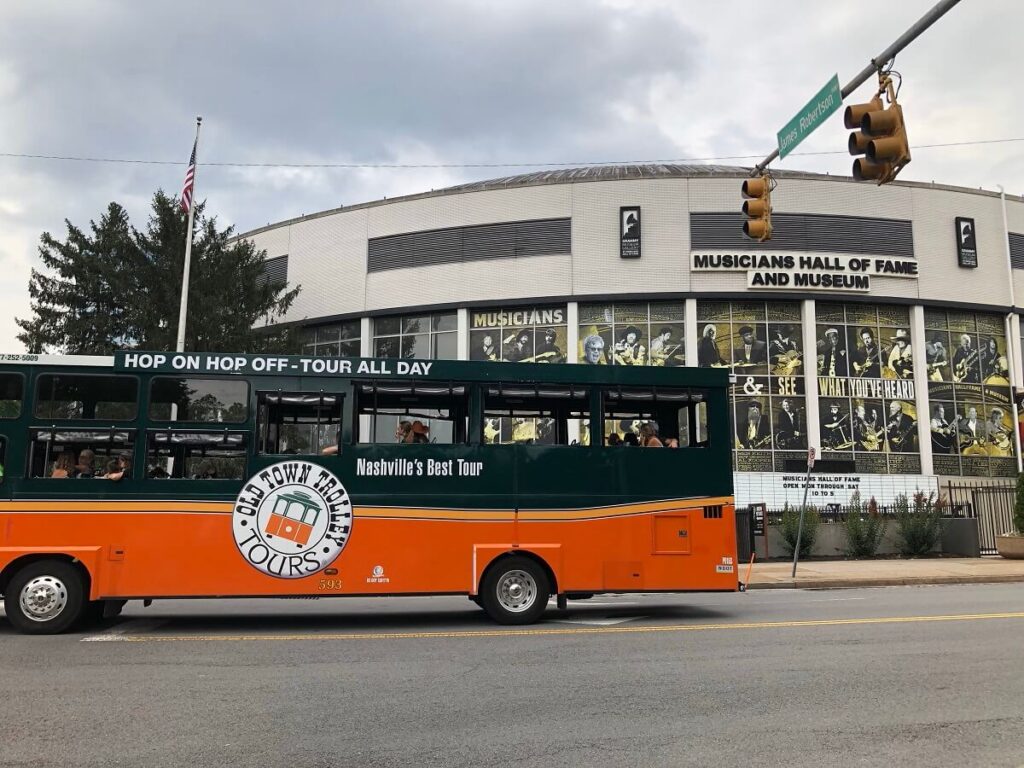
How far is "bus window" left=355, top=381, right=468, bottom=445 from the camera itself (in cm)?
1055

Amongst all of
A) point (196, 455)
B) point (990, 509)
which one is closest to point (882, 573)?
point (990, 509)

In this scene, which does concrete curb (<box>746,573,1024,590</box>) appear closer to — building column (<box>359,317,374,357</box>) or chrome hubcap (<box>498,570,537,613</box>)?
chrome hubcap (<box>498,570,537,613</box>)

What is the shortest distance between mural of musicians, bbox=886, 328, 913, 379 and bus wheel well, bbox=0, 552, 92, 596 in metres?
31.2

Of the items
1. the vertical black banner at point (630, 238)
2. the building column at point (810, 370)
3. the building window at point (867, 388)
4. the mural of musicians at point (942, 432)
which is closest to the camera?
the building column at point (810, 370)

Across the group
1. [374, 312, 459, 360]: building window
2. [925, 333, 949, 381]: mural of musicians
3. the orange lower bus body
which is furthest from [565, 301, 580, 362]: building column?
the orange lower bus body

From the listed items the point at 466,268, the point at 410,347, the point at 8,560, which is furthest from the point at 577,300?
the point at 8,560

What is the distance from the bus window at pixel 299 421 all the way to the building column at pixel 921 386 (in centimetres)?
2889

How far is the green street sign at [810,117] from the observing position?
10344 millimetres

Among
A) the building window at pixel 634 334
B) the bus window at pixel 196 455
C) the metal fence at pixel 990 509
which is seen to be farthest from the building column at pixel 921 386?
the bus window at pixel 196 455

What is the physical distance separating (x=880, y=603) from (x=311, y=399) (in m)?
9.36

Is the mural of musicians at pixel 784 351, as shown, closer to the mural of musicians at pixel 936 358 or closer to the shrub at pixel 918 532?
the mural of musicians at pixel 936 358

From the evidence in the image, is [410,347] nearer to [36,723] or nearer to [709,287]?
[709,287]

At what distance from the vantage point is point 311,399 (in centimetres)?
1043

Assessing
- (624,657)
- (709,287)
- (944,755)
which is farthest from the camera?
(709,287)
